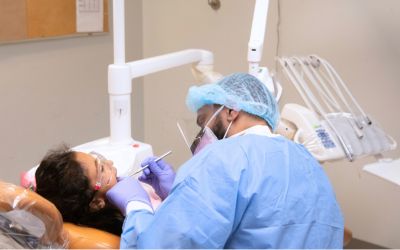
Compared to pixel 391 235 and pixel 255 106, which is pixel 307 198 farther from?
pixel 391 235

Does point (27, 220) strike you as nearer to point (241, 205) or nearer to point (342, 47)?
point (241, 205)

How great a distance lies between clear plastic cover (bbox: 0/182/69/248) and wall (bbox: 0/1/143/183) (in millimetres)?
1595

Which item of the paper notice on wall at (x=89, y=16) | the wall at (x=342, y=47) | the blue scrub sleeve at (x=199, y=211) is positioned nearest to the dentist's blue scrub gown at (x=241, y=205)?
the blue scrub sleeve at (x=199, y=211)

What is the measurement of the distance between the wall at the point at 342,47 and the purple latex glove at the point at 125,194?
5.03ft

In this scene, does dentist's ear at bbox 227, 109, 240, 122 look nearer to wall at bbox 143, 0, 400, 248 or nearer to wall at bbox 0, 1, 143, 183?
wall at bbox 143, 0, 400, 248

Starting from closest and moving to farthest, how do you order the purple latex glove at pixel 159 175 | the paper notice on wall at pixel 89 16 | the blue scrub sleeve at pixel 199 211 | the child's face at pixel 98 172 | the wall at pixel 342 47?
the blue scrub sleeve at pixel 199 211 < the child's face at pixel 98 172 < the purple latex glove at pixel 159 175 < the wall at pixel 342 47 < the paper notice on wall at pixel 89 16

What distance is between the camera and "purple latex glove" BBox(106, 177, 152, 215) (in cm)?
144

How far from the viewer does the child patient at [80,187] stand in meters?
1.51

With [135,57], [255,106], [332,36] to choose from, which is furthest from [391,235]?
[135,57]

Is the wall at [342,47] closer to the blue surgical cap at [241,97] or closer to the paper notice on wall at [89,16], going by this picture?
the paper notice on wall at [89,16]

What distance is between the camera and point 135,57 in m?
3.49

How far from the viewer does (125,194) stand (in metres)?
1.45

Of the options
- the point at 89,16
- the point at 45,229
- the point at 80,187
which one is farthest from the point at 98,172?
the point at 89,16

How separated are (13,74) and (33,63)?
15 cm
